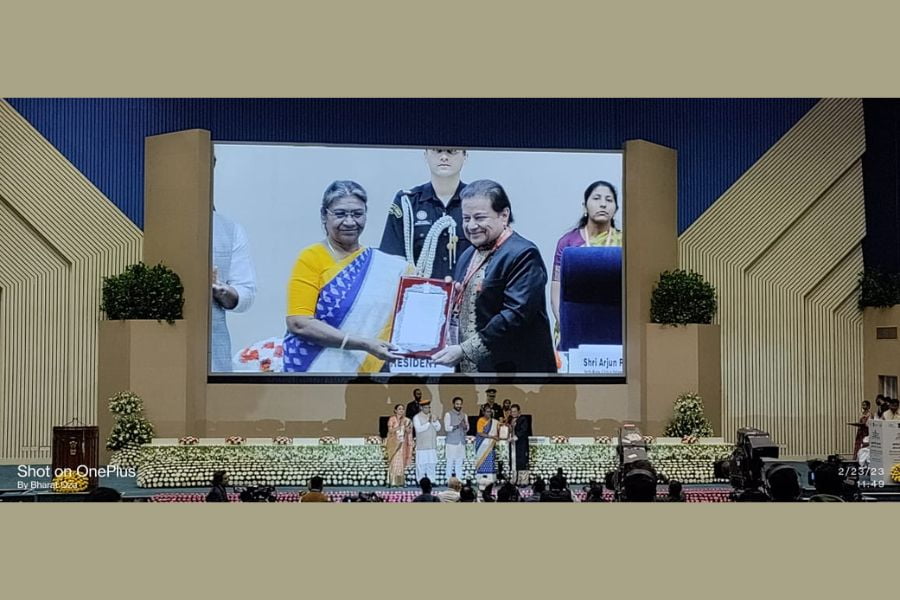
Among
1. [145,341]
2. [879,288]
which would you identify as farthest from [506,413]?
[879,288]

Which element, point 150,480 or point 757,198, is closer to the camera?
point 150,480

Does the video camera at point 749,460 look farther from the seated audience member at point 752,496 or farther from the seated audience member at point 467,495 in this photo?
the seated audience member at point 467,495

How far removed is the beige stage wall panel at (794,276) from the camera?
1550 cm

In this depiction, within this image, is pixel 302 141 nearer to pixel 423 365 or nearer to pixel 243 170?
pixel 243 170

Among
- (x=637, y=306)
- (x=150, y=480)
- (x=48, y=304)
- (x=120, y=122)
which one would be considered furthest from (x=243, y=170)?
(x=637, y=306)

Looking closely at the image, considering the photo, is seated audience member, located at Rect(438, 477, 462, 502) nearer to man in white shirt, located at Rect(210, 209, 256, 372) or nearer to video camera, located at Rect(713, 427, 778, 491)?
video camera, located at Rect(713, 427, 778, 491)

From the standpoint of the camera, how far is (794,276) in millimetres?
16125

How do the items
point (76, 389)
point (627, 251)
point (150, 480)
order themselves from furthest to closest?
point (627, 251) → point (76, 389) → point (150, 480)

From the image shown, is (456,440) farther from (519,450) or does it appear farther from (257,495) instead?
(257,495)

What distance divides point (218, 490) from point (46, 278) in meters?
4.15

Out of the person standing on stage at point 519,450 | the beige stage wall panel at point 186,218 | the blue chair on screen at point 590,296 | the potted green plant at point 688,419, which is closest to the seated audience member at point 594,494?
the person standing on stage at point 519,450

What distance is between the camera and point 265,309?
16391 mm

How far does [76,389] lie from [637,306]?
24.8ft

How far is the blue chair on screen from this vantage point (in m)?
16.8
